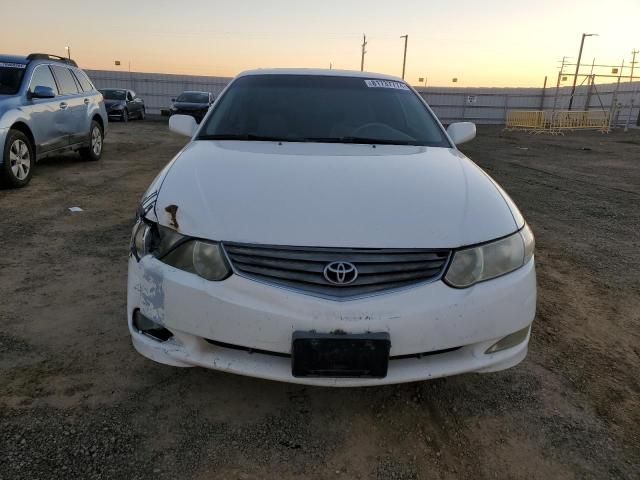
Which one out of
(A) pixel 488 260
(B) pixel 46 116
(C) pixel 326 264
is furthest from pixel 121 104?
(A) pixel 488 260

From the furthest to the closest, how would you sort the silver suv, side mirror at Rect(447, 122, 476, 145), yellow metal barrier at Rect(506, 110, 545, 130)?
yellow metal barrier at Rect(506, 110, 545, 130) → the silver suv → side mirror at Rect(447, 122, 476, 145)

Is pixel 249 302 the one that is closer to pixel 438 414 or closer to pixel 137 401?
pixel 137 401

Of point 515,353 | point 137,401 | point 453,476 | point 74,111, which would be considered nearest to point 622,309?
point 515,353

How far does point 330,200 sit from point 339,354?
621mm

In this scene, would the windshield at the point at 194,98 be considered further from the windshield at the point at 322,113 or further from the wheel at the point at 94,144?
the windshield at the point at 322,113

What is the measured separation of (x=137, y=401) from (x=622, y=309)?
3082 millimetres

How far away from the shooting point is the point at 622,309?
3312 mm

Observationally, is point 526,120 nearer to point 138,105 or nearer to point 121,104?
point 138,105

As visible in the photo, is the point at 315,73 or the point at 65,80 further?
the point at 65,80

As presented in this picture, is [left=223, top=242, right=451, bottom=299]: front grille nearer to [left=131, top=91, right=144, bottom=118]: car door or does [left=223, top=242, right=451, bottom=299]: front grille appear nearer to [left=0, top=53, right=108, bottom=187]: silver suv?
[left=0, top=53, right=108, bottom=187]: silver suv

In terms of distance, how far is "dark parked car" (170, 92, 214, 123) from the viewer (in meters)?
19.0

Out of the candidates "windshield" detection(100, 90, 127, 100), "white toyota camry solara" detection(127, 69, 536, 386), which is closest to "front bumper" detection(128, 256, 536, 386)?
"white toyota camry solara" detection(127, 69, 536, 386)

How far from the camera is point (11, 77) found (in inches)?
255

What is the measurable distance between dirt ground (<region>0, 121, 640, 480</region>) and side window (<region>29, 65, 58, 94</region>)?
4108mm
